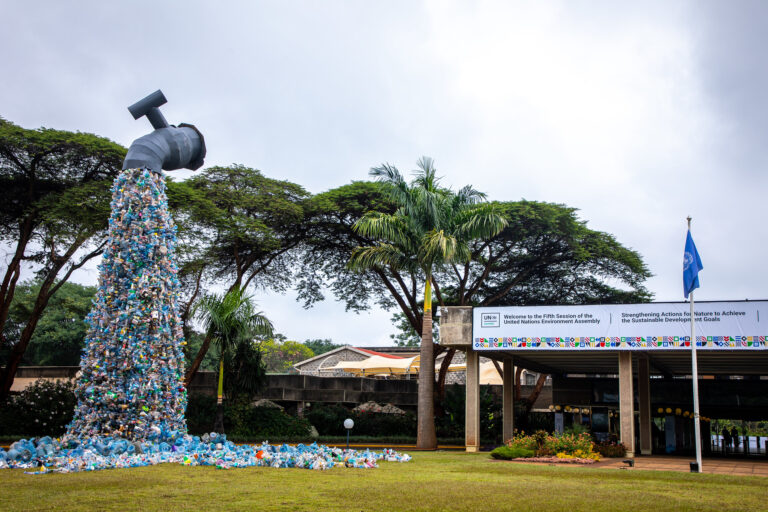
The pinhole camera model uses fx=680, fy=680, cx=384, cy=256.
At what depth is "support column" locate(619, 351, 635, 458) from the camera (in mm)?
20297

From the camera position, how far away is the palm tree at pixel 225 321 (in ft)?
80.2

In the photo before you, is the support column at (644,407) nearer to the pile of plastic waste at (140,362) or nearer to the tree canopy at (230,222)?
the pile of plastic waste at (140,362)

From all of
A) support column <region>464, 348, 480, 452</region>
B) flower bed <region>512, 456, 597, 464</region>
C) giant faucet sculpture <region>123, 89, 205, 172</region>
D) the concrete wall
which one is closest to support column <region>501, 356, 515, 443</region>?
support column <region>464, 348, 480, 452</region>

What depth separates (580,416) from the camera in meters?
28.6

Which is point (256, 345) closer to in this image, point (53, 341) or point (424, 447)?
point (424, 447)

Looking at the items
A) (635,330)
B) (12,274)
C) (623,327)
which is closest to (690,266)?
(635,330)

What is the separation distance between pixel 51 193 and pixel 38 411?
26.0 feet

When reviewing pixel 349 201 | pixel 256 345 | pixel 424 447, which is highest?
pixel 349 201

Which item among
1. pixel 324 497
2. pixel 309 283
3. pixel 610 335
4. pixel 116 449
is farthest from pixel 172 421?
pixel 309 283

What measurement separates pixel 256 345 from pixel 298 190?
7412 mm

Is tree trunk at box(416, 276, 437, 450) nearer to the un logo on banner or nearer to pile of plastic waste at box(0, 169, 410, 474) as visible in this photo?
pile of plastic waste at box(0, 169, 410, 474)

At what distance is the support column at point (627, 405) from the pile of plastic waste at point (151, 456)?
9029 mm

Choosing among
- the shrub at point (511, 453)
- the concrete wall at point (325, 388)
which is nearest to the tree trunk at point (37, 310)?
the concrete wall at point (325, 388)

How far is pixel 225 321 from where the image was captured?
24484 millimetres
